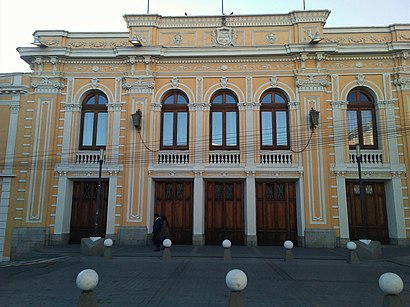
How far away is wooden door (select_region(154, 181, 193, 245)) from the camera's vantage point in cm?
1533

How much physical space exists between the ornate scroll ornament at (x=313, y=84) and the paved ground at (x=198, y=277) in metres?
7.74

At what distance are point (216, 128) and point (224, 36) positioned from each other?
4.92 meters

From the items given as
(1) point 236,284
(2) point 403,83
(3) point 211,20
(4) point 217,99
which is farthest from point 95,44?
(2) point 403,83

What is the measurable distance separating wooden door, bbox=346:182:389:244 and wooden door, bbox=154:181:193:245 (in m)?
7.82

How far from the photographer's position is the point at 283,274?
9.24 metres

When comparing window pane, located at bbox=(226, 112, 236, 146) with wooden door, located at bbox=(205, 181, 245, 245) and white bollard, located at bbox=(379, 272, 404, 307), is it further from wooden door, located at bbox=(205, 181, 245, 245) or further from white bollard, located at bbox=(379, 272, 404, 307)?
white bollard, located at bbox=(379, 272, 404, 307)

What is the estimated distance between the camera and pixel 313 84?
1570 cm

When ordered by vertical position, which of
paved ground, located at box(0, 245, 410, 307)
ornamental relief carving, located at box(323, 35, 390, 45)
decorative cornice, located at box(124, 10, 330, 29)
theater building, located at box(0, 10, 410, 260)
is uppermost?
decorative cornice, located at box(124, 10, 330, 29)

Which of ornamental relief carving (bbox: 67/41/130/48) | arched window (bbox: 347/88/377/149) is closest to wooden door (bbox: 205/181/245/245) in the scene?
arched window (bbox: 347/88/377/149)

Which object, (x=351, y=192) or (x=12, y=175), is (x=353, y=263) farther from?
(x=12, y=175)

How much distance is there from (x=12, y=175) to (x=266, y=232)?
13.0 meters

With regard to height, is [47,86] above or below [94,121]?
above

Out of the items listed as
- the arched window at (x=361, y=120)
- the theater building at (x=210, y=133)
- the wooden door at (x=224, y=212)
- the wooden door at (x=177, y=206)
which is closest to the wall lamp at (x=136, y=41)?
the theater building at (x=210, y=133)

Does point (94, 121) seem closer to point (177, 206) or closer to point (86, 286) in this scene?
point (177, 206)
